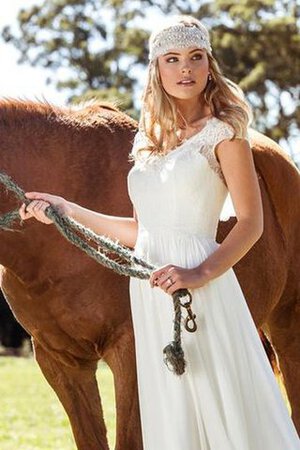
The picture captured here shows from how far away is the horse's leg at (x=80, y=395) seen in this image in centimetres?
482

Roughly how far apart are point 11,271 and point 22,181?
0.41m

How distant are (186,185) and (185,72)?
39 cm

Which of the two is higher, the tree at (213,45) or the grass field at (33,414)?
the tree at (213,45)

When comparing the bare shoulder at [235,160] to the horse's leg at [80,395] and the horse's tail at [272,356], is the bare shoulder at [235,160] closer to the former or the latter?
the horse's leg at [80,395]

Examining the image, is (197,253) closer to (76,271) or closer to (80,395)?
(76,271)

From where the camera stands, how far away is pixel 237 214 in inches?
135

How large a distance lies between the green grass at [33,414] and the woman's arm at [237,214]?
4.43 m

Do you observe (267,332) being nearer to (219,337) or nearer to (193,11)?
(219,337)

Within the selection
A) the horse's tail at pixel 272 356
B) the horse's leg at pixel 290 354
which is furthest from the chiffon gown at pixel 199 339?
the horse's tail at pixel 272 356

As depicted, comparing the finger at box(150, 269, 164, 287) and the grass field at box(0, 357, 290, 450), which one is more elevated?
the grass field at box(0, 357, 290, 450)

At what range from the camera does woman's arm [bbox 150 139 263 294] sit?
11.0 ft

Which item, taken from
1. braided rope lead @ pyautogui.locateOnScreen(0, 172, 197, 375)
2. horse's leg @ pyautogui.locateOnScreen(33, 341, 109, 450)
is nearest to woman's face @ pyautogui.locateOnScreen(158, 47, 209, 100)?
braided rope lead @ pyautogui.locateOnScreen(0, 172, 197, 375)

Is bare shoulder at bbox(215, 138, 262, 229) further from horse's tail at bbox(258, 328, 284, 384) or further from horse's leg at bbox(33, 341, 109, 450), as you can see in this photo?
horse's tail at bbox(258, 328, 284, 384)

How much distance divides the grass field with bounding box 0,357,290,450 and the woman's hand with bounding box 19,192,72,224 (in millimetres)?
2661
